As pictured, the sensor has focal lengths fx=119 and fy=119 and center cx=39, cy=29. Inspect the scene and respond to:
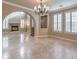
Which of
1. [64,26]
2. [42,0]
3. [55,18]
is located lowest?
[64,26]

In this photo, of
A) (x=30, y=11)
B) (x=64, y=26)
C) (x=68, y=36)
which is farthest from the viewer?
(x=30, y=11)

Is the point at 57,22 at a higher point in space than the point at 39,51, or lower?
higher

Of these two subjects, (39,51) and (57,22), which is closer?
(39,51)

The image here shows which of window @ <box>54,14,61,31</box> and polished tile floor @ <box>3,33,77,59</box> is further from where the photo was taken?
window @ <box>54,14,61,31</box>

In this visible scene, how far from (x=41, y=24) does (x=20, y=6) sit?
3.12 meters

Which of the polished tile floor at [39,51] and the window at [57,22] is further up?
the window at [57,22]

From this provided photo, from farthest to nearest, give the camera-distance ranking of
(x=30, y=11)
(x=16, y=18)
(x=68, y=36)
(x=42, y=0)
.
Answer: (x=16, y=18) → (x=30, y=11) → (x=68, y=36) → (x=42, y=0)

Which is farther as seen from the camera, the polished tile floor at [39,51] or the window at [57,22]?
the window at [57,22]

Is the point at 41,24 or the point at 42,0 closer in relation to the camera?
the point at 42,0

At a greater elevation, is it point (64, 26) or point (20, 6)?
point (20, 6)

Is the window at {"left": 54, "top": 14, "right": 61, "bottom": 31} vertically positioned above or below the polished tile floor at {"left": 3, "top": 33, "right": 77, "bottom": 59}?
above

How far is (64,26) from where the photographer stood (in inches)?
344

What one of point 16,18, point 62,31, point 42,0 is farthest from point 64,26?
point 16,18

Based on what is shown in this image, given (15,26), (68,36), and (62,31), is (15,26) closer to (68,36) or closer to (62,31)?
(62,31)
